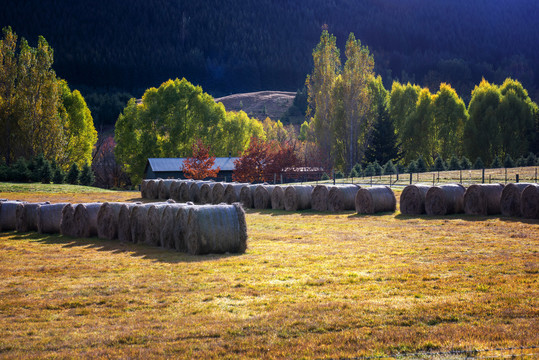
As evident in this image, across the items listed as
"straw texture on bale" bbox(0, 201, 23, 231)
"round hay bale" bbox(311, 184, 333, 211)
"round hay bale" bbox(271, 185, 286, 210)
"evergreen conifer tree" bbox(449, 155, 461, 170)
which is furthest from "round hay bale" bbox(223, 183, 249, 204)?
"evergreen conifer tree" bbox(449, 155, 461, 170)

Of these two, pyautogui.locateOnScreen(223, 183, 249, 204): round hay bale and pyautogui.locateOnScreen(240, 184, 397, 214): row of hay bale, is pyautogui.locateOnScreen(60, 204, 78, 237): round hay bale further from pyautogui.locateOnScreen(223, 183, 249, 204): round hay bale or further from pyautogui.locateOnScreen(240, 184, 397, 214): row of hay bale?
pyautogui.locateOnScreen(223, 183, 249, 204): round hay bale

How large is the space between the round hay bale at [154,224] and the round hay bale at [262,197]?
43.9 feet

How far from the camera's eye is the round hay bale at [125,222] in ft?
55.7

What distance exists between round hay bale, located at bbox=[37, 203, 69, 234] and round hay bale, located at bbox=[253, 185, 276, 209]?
12.3 metres

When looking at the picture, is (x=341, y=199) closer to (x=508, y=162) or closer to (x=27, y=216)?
(x=27, y=216)

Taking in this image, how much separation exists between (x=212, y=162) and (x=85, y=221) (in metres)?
37.4

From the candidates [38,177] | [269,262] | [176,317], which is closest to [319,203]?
[269,262]

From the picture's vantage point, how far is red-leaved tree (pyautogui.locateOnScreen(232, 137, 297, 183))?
50.6 m

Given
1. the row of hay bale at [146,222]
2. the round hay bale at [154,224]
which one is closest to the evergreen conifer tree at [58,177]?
the row of hay bale at [146,222]

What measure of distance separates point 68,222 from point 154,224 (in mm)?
4744

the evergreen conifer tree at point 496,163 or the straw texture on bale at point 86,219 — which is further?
the evergreen conifer tree at point 496,163

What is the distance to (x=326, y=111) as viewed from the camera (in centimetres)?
6162

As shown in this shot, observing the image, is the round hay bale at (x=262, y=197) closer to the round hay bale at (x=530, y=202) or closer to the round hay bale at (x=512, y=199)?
the round hay bale at (x=512, y=199)

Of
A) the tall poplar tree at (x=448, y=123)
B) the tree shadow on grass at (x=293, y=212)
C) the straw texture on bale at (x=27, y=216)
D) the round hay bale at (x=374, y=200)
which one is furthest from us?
the tall poplar tree at (x=448, y=123)
